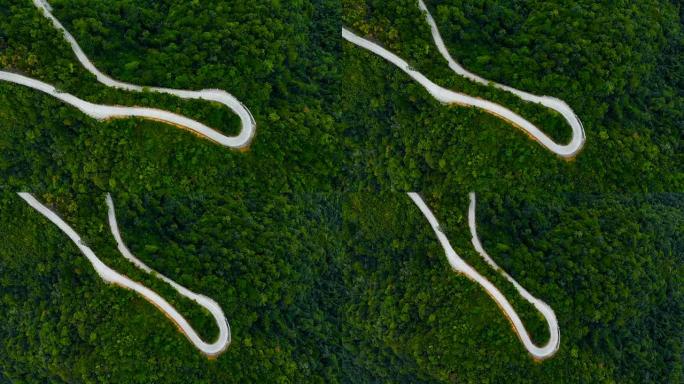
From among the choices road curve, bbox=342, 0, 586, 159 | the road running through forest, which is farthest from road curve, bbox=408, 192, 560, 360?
the road running through forest

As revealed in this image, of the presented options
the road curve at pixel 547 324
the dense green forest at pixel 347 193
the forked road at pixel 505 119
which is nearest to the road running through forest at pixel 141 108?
the dense green forest at pixel 347 193

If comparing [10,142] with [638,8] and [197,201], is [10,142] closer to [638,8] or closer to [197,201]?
[197,201]

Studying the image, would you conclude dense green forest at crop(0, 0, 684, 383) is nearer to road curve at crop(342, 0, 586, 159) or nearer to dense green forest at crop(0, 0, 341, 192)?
dense green forest at crop(0, 0, 341, 192)

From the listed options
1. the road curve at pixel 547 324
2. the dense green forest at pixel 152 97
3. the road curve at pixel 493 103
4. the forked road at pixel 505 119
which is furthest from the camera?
the road curve at pixel 493 103

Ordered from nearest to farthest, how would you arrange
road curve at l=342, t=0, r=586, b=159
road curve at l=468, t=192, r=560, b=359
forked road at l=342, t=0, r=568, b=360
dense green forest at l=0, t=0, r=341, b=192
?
dense green forest at l=0, t=0, r=341, b=192, road curve at l=468, t=192, r=560, b=359, forked road at l=342, t=0, r=568, b=360, road curve at l=342, t=0, r=586, b=159

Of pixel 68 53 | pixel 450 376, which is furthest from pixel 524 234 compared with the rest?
pixel 68 53

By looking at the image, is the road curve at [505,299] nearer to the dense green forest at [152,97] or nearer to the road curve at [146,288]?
the dense green forest at [152,97]
